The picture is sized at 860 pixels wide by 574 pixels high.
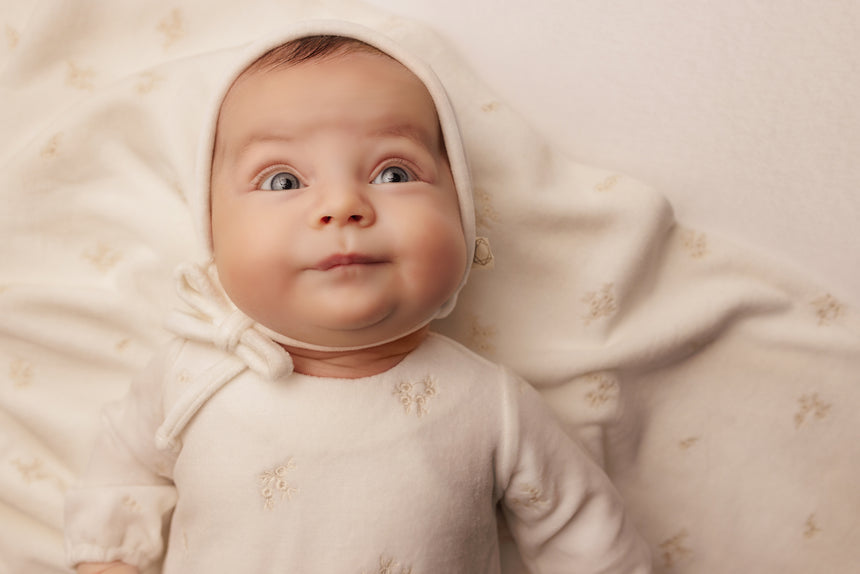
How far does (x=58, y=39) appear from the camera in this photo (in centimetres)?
151

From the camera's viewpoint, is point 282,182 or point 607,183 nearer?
point 282,182

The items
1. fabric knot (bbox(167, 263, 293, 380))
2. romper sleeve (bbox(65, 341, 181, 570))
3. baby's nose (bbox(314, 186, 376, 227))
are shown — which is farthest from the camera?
romper sleeve (bbox(65, 341, 181, 570))

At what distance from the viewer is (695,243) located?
1.47 m

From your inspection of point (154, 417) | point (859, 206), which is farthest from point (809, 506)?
point (154, 417)

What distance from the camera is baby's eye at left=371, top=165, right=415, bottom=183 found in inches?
43.6

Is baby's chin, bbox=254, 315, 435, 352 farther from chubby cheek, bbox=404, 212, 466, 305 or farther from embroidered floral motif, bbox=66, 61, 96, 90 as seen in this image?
embroidered floral motif, bbox=66, 61, 96, 90

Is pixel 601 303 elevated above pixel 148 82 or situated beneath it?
situated beneath

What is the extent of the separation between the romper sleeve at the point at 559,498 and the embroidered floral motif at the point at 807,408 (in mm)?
401

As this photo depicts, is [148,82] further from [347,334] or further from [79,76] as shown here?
[347,334]

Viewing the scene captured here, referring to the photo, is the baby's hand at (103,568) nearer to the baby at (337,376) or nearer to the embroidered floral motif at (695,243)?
the baby at (337,376)

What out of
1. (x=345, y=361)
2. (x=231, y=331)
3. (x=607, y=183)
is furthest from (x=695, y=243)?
(x=231, y=331)

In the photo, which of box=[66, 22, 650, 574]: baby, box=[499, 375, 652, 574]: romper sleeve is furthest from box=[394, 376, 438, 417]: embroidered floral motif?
box=[499, 375, 652, 574]: romper sleeve

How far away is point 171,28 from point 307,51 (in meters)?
0.55

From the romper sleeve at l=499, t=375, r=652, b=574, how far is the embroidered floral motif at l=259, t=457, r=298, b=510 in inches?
12.6
